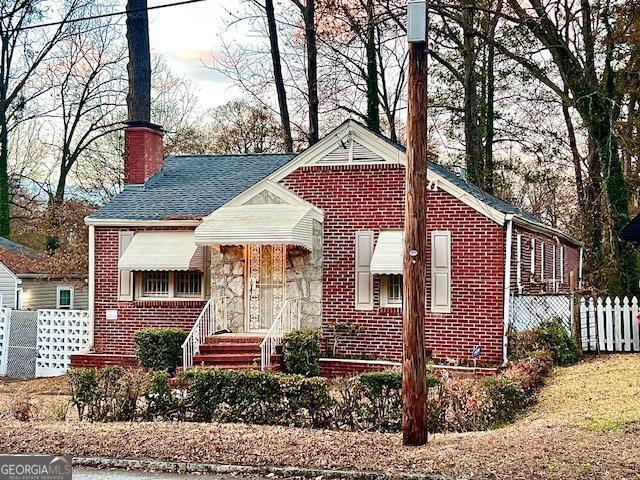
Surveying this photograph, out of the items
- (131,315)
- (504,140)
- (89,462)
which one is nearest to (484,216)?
(131,315)

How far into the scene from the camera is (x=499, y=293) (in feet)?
57.6

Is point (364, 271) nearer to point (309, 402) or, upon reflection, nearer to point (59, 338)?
point (309, 402)

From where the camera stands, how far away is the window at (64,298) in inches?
1289

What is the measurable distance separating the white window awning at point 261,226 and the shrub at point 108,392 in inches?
215

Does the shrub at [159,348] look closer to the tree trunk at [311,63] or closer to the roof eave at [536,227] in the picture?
the roof eave at [536,227]

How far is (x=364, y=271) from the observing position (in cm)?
1856

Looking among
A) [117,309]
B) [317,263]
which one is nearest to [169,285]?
[117,309]

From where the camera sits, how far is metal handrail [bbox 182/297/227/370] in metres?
17.8

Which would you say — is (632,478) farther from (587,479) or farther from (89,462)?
(89,462)

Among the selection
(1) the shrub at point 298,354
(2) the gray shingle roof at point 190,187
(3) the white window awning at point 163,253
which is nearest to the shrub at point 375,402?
(1) the shrub at point 298,354

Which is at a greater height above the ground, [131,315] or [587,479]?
[131,315]

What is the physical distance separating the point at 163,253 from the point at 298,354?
4.46 meters

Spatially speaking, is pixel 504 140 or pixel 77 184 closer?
pixel 504 140

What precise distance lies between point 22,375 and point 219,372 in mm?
12329
